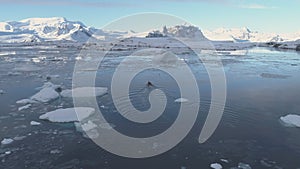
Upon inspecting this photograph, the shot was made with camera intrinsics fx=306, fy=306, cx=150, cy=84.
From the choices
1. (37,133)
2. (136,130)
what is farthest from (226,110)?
(37,133)

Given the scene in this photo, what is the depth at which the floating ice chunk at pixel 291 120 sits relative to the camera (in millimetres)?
7678

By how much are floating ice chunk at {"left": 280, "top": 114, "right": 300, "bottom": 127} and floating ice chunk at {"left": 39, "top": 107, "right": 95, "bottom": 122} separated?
202 inches

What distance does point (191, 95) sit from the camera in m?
11.0

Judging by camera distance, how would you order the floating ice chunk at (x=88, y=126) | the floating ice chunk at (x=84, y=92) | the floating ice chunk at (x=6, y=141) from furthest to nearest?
the floating ice chunk at (x=84, y=92) → the floating ice chunk at (x=88, y=126) → the floating ice chunk at (x=6, y=141)

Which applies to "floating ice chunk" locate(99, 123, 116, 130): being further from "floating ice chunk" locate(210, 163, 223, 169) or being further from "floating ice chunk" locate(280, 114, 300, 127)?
"floating ice chunk" locate(280, 114, 300, 127)

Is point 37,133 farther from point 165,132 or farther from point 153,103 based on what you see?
point 153,103

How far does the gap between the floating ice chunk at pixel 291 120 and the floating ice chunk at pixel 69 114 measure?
5.14 metres

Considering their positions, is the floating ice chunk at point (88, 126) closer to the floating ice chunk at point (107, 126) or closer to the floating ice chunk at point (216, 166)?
the floating ice chunk at point (107, 126)

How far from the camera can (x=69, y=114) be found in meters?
8.28

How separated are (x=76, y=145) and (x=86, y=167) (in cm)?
106

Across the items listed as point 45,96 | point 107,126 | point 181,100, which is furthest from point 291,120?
point 45,96

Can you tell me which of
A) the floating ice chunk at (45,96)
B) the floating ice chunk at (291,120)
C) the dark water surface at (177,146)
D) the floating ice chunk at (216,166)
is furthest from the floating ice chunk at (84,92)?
the floating ice chunk at (216,166)

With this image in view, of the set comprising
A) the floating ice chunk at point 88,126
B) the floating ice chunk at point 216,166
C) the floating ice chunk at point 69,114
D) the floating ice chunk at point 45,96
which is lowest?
the floating ice chunk at point 216,166

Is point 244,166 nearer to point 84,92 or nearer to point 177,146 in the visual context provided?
point 177,146
